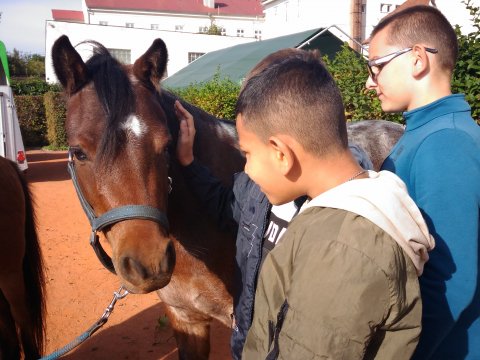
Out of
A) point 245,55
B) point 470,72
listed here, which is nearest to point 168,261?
point 470,72

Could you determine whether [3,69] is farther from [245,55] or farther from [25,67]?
[25,67]

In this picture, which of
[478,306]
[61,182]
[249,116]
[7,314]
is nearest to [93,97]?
[249,116]

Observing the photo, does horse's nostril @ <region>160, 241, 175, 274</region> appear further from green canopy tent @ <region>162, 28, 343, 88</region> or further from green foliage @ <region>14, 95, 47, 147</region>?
green foliage @ <region>14, 95, 47, 147</region>

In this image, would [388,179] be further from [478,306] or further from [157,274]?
[157,274]

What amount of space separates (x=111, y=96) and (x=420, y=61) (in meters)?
1.23

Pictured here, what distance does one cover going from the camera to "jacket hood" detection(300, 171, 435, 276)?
2.76ft

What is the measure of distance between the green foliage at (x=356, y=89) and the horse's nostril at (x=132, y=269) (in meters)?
4.30

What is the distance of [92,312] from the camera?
4375mm

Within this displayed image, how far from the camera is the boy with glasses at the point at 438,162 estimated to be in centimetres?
107

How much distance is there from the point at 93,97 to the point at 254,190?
0.84m

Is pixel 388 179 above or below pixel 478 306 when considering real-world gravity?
above

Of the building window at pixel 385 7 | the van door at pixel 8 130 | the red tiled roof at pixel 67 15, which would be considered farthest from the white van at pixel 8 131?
the red tiled roof at pixel 67 15

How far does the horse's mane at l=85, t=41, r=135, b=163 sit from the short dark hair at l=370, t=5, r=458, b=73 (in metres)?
1.08

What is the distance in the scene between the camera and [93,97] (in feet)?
5.90
